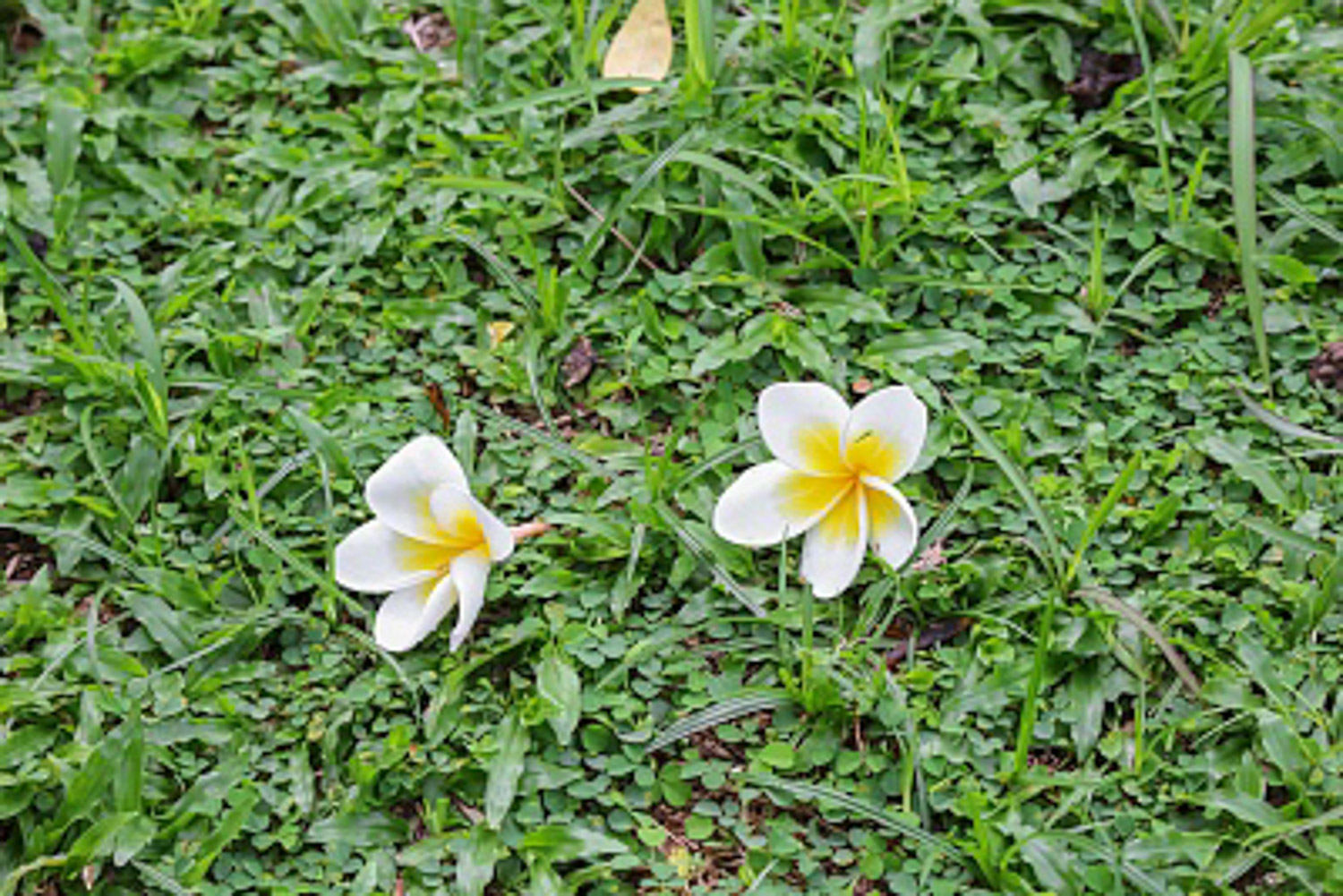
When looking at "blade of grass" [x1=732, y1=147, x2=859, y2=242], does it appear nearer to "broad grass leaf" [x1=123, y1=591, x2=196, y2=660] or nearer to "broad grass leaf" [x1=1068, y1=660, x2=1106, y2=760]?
"broad grass leaf" [x1=1068, y1=660, x2=1106, y2=760]

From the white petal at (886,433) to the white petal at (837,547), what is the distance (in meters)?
0.05

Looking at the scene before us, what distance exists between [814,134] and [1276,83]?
0.90m

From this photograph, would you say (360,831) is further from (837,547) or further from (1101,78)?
(1101,78)

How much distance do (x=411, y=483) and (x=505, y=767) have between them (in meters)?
0.46

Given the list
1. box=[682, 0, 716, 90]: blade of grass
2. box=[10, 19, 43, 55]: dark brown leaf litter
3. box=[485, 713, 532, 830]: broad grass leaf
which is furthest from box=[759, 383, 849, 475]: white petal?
box=[10, 19, 43, 55]: dark brown leaf litter

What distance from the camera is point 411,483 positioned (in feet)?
8.60

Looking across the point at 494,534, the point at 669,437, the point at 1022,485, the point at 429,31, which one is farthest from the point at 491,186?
the point at 1022,485

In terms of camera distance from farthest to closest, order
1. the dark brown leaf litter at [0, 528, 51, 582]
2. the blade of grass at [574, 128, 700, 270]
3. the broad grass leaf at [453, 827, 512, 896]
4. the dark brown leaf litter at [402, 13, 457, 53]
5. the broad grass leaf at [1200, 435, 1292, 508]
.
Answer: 1. the dark brown leaf litter at [402, 13, 457, 53]
2. the blade of grass at [574, 128, 700, 270]
3. the dark brown leaf litter at [0, 528, 51, 582]
4. the broad grass leaf at [1200, 435, 1292, 508]
5. the broad grass leaf at [453, 827, 512, 896]

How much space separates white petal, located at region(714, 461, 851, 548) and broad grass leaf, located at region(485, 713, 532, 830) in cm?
43

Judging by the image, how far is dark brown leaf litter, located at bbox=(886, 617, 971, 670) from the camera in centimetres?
265

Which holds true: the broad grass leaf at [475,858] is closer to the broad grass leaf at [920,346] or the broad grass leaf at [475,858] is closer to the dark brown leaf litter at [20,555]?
the dark brown leaf litter at [20,555]

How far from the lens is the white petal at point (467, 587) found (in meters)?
2.54

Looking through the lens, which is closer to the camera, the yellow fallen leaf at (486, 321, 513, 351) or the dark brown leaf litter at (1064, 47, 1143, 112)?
the yellow fallen leaf at (486, 321, 513, 351)

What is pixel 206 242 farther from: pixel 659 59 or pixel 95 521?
pixel 659 59
